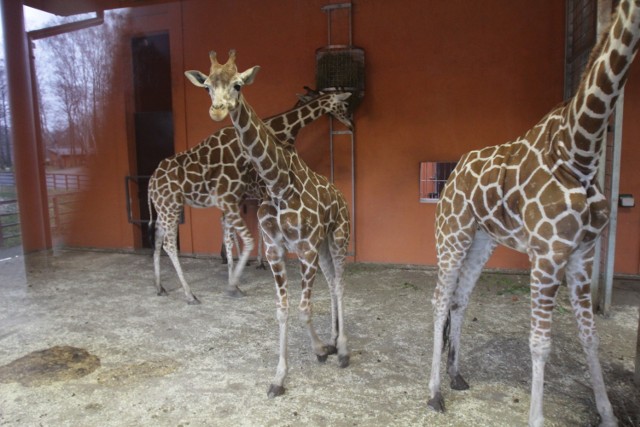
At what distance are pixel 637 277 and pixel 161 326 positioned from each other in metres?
4.79

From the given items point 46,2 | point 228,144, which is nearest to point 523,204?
point 228,144

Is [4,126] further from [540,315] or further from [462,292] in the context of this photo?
[540,315]

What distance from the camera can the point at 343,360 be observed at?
10.1 ft

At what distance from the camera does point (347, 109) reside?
16.6 feet

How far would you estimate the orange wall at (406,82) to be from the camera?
4.84 m

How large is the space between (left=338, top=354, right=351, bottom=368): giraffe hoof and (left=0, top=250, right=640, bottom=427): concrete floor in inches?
1.6

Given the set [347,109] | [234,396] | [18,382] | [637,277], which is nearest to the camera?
[234,396]

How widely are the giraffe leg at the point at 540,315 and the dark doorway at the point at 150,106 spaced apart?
533cm

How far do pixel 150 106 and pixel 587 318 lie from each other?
238 inches

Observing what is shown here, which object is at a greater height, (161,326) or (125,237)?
(125,237)

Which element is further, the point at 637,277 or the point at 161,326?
the point at 637,277

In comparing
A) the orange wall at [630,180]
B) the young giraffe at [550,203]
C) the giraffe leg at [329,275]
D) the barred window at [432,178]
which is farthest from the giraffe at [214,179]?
the orange wall at [630,180]

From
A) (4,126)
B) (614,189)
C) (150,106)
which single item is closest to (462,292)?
(614,189)

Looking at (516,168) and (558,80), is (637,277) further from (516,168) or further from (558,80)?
(516,168)
